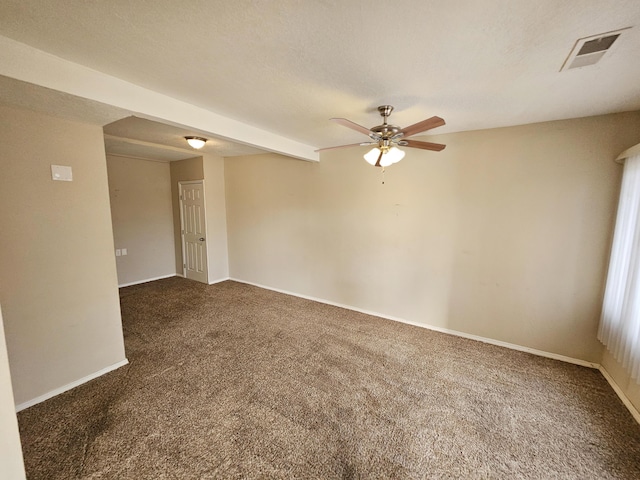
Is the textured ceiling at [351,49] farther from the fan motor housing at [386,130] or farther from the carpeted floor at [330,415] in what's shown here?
the carpeted floor at [330,415]

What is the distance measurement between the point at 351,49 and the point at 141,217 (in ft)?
17.5

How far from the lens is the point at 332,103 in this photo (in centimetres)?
228

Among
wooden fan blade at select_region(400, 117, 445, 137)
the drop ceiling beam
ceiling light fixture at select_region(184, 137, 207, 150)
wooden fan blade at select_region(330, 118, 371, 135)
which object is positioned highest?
ceiling light fixture at select_region(184, 137, 207, 150)

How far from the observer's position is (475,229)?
3.11 metres

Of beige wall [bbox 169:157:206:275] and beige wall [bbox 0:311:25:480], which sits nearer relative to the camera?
beige wall [bbox 0:311:25:480]

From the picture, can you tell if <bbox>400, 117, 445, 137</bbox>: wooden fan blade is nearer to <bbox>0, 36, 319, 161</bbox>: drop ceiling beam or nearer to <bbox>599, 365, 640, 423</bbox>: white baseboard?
<bbox>0, 36, 319, 161</bbox>: drop ceiling beam

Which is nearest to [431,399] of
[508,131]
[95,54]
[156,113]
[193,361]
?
[193,361]

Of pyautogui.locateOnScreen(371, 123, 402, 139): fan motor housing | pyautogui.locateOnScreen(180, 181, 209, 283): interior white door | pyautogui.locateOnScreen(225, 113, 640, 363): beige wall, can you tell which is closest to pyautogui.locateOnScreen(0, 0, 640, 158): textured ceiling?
pyautogui.locateOnScreen(371, 123, 402, 139): fan motor housing

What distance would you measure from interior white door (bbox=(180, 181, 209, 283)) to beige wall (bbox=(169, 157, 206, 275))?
139 mm

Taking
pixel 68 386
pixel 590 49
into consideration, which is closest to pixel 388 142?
pixel 590 49

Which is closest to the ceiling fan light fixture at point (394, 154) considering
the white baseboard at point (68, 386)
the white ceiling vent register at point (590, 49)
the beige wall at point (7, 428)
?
the white ceiling vent register at point (590, 49)

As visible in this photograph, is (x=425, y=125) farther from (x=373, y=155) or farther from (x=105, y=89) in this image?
(x=105, y=89)

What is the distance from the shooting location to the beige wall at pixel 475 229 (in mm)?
2594

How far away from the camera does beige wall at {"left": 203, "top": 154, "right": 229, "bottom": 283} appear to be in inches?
199
